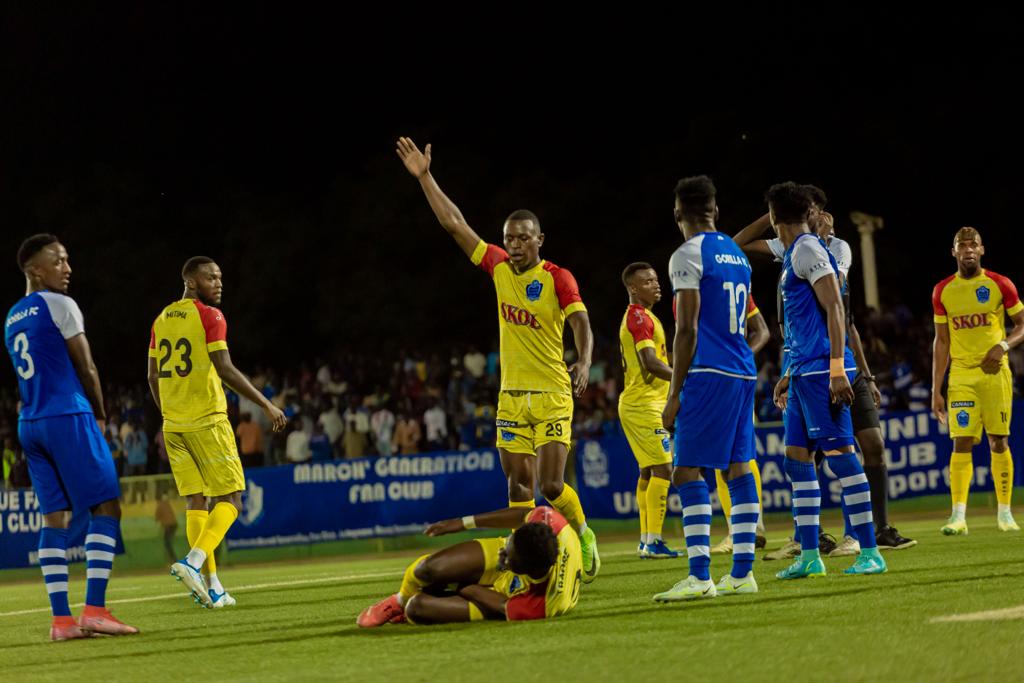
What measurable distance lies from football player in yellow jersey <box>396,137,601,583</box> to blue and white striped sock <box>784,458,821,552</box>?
157 centimetres

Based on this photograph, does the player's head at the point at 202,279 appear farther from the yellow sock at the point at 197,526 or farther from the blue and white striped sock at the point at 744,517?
the blue and white striped sock at the point at 744,517

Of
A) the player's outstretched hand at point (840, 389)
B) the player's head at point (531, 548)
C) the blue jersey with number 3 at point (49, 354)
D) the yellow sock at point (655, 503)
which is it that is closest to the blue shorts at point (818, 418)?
the player's outstretched hand at point (840, 389)

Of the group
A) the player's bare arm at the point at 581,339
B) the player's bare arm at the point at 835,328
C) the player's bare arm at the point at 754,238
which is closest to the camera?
the player's bare arm at the point at 835,328

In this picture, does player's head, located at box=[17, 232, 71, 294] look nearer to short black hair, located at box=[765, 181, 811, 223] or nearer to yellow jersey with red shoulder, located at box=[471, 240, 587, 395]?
yellow jersey with red shoulder, located at box=[471, 240, 587, 395]

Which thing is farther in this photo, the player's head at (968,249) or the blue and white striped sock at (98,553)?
the player's head at (968,249)

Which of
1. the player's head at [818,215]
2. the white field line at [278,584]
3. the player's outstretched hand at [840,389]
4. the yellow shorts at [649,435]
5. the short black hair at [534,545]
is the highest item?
the player's head at [818,215]

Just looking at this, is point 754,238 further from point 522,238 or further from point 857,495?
point 857,495

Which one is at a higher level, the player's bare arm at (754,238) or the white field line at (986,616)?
the player's bare arm at (754,238)

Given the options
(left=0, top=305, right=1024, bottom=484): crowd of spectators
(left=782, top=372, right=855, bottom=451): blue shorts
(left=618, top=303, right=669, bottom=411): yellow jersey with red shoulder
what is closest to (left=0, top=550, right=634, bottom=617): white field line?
(left=618, top=303, right=669, bottom=411): yellow jersey with red shoulder

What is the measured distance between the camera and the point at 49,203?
44938mm

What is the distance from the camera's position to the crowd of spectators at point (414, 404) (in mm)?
23844

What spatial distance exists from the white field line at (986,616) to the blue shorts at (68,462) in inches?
205

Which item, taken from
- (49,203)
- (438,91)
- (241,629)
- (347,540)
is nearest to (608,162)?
(438,91)

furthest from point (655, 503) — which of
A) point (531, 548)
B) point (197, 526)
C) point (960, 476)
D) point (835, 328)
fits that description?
point (531, 548)
